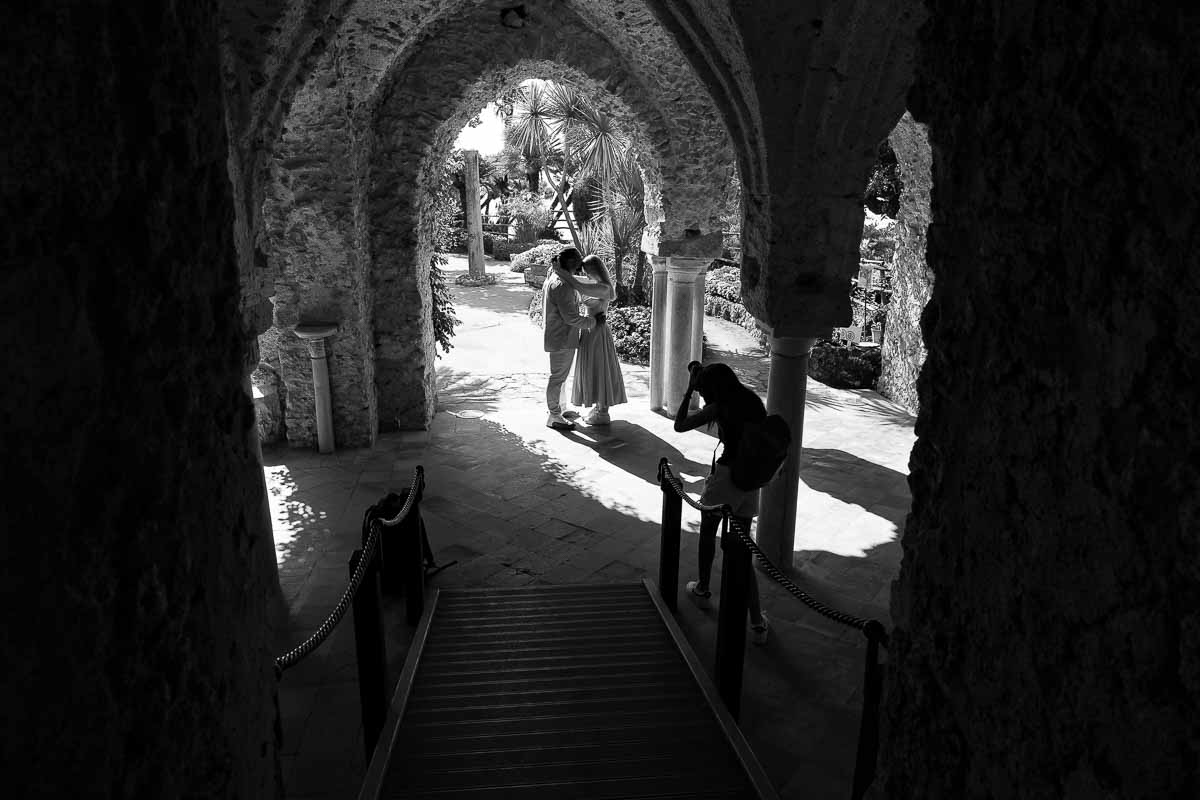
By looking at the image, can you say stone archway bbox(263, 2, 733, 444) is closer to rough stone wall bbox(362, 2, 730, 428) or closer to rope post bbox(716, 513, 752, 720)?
rough stone wall bbox(362, 2, 730, 428)

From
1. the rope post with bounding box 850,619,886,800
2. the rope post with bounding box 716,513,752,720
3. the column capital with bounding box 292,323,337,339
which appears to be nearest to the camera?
the rope post with bounding box 850,619,886,800

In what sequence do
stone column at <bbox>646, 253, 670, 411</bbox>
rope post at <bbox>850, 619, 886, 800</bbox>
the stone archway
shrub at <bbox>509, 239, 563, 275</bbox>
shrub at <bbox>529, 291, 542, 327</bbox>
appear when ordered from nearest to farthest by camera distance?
1. rope post at <bbox>850, 619, 886, 800</bbox>
2. the stone archway
3. stone column at <bbox>646, 253, 670, 411</bbox>
4. shrub at <bbox>529, 291, 542, 327</bbox>
5. shrub at <bbox>509, 239, 563, 275</bbox>

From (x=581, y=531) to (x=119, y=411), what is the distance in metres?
5.70

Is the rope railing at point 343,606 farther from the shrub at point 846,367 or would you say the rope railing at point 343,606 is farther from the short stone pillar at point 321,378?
the shrub at point 846,367

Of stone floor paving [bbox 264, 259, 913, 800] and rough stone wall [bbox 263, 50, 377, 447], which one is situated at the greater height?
rough stone wall [bbox 263, 50, 377, 447]

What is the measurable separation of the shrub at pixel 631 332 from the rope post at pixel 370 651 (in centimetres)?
881

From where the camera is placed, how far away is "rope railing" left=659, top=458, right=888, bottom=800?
2.87 m

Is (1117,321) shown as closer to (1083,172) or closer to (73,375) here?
(1083,172)

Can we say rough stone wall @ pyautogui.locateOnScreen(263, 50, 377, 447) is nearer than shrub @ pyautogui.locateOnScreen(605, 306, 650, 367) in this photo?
Yes

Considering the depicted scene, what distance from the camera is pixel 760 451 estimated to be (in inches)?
186

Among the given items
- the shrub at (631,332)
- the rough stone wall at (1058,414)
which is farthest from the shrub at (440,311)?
the rough stone wall at (1058,414)

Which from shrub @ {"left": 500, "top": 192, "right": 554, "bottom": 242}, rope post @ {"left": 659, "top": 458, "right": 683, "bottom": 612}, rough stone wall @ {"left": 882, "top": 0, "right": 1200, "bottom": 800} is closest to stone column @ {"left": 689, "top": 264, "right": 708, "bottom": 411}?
rope post @ {"left": 659, "top": 458, "right": 683, "bottom": 612}

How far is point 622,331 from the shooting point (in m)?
13.6

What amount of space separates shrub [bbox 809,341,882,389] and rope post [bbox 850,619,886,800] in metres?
8.32
